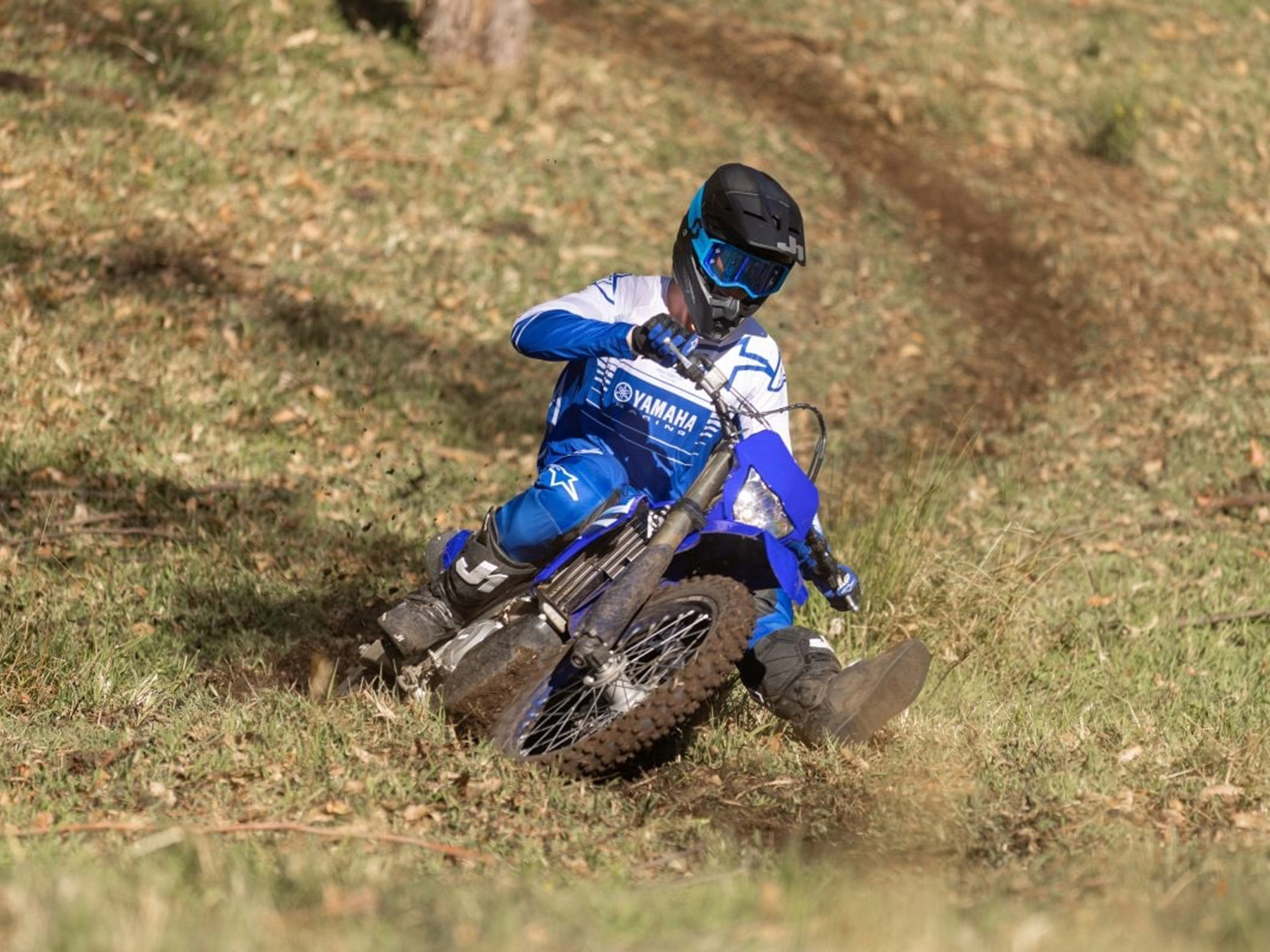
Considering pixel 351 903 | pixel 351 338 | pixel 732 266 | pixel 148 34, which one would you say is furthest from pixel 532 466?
pixel 351 903

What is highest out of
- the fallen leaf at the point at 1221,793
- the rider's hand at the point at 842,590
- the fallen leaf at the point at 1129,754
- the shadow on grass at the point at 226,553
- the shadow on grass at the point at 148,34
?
the fallen leaf at the point at 1221,793

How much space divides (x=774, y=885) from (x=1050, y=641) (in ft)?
14.5

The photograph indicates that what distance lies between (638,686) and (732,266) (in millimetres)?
1582

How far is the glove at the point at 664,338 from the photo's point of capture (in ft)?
17.8

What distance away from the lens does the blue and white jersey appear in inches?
239

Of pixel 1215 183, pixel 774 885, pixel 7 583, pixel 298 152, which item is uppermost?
pixel 1215 183

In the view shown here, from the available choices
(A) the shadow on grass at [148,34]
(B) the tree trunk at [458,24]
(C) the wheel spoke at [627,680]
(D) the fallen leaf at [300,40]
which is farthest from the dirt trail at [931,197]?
(C) the wheel spoke at [627,680]

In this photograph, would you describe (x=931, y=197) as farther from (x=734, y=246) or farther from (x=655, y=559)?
(x=655, y=559)

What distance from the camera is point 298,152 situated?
12320mm

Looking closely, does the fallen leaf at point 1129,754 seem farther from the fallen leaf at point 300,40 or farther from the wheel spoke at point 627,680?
the fallen leaf at point 300,40

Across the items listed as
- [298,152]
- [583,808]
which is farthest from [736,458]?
[298,152]

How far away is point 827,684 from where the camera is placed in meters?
5.84

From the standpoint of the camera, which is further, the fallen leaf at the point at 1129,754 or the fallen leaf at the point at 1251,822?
the fallen leaf at the point at 1129,754

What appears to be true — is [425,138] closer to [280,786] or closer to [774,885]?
[280,786]
